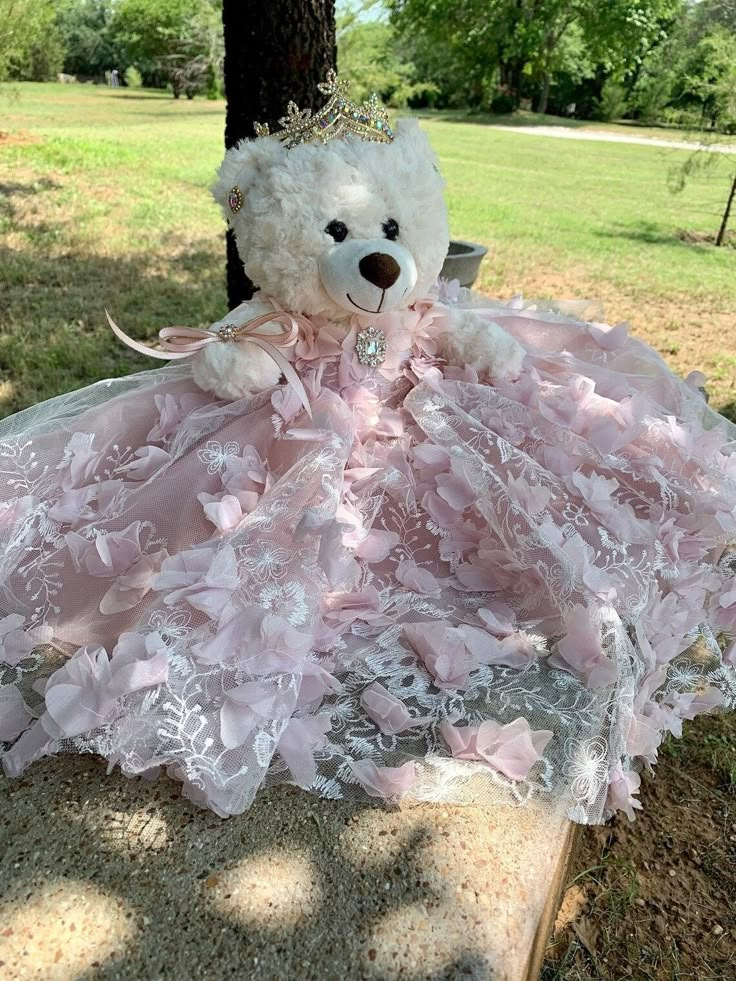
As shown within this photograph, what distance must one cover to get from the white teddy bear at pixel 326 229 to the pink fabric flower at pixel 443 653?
0.75 metres

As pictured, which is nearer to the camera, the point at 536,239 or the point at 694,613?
the point at 694,613

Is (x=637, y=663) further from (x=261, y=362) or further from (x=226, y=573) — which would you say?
(x=261, y=362)

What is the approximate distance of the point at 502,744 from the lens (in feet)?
4.99

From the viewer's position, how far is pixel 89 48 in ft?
138

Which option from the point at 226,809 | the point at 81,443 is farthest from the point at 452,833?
the point at 81,443

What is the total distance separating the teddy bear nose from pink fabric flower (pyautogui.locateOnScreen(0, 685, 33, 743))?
3.96ft

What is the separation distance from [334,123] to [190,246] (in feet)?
15.5

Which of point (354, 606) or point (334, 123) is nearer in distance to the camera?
point (354, 606)

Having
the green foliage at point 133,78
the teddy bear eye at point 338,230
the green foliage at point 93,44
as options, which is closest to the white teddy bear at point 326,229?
the teddy bear eye at point 338,230

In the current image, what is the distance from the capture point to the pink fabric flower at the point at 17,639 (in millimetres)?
1728

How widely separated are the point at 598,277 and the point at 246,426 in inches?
209

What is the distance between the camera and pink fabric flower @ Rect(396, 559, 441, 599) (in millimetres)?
1848

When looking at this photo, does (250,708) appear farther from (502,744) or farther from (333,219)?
(333,219)

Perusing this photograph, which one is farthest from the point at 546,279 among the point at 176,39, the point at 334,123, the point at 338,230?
A: the point at 176,39
